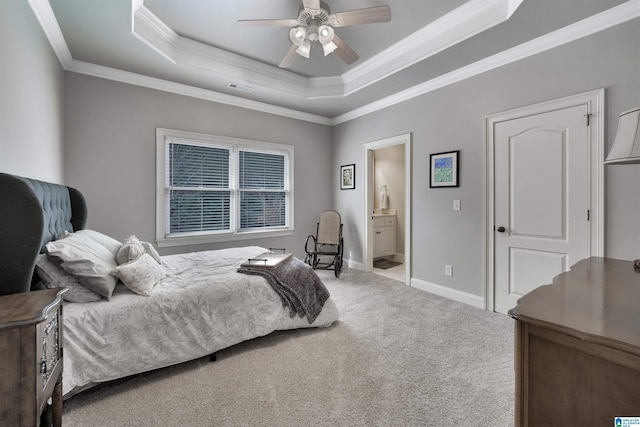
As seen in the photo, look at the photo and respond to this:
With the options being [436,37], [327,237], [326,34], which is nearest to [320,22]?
[326,34]

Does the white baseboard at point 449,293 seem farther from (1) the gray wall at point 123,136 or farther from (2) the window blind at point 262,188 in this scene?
(1) the gray wall at point 123,136

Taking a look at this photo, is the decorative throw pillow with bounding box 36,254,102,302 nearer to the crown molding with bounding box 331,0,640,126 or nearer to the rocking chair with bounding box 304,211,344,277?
the rocking chair with bounding box 304,211,344,277

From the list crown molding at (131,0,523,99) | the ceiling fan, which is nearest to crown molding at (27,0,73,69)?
crown molding at (131,0,523,99)

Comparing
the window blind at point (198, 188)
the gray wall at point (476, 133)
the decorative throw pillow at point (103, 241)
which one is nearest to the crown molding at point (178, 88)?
the window blind at point (198, 188)

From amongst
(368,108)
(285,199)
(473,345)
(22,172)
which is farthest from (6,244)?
(368,108)

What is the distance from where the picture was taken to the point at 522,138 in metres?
2.77

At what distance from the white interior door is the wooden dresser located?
73.8 inches

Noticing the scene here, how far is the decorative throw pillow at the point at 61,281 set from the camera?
1.57 meters

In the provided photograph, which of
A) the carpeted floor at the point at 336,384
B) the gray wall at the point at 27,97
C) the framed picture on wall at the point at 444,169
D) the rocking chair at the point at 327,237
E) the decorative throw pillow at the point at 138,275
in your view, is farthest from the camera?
the rocking chair at the point at 327,237

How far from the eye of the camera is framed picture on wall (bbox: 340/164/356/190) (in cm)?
481

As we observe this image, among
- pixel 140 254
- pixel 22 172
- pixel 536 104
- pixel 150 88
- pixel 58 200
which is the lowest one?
pixel 140 254

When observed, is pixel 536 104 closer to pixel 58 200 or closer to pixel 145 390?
pixel 145 390

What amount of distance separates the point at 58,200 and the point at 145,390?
1.63 m

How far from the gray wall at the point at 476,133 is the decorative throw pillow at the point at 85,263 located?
3.43 meters
